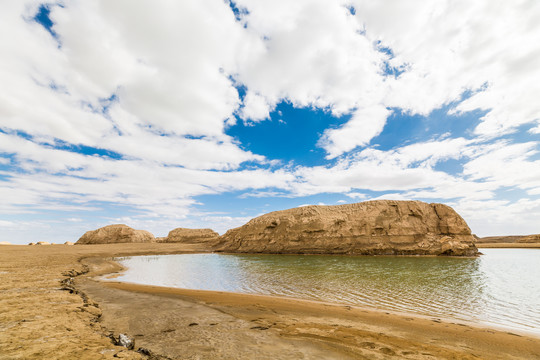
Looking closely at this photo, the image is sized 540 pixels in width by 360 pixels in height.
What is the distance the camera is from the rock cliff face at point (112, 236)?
7681cm

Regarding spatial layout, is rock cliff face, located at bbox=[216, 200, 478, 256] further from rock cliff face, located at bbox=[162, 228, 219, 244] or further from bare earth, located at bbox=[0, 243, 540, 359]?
bare earth, located at bbox=[0, 243, 540, 359]

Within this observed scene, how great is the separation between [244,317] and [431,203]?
50855 millimetres

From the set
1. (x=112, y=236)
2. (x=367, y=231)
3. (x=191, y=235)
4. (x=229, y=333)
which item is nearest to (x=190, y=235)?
(x=191, y=235)

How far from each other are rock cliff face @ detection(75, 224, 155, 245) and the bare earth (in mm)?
78824

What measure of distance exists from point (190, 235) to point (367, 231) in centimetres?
5795

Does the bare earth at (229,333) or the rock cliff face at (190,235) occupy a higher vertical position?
the rock cliff face at (190,235)

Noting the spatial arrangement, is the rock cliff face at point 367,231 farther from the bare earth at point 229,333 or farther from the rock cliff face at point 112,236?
the rock cliff face at point 112,236

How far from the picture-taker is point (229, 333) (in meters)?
6.16

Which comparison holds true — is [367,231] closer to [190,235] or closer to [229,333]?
[229,333]

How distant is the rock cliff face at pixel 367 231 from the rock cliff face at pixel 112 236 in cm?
4708

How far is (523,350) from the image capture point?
593 centimetres

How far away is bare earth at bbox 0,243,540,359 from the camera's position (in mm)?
4848

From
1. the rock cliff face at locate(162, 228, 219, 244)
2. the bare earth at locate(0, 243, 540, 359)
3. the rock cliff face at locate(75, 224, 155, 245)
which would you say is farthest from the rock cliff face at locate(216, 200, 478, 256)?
the rock cliff face at locate(75, 224, 155, 245)

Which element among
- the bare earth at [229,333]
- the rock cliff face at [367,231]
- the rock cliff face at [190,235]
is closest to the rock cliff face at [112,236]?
the rock cliff face at [190,235]
